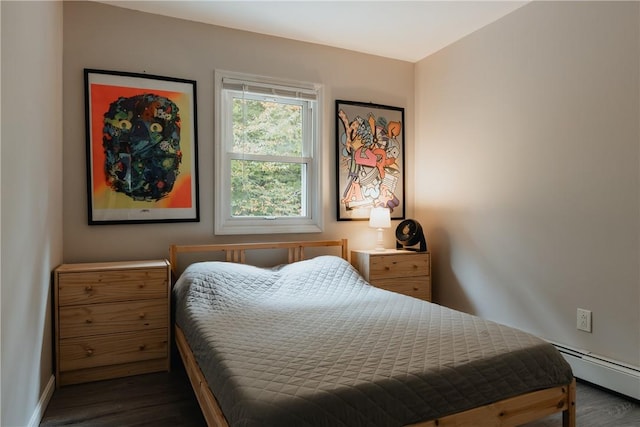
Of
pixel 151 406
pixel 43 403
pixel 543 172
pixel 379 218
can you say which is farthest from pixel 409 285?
pixel 43 403

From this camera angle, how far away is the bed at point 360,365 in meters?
1.33

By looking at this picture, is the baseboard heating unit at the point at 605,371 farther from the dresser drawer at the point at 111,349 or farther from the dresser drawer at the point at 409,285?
the dresser drawer at the point at 111,349

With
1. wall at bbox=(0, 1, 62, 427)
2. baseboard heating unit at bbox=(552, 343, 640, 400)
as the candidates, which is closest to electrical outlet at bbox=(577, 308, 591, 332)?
baseboard heating unit at bbox=(552, 343, 640, 400)

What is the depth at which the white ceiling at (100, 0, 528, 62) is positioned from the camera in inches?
111

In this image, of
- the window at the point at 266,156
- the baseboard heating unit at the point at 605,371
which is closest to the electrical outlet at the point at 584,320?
the baseboard heating unit at the point at 605,371

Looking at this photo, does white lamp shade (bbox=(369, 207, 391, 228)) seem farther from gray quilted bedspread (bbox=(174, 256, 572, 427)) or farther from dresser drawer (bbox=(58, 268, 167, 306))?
dresser drawer (bbox=(58, 268, 167, 306))

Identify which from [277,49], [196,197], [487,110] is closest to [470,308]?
[487,110]

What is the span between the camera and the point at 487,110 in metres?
3.15

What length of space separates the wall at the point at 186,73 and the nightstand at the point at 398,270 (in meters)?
0.39

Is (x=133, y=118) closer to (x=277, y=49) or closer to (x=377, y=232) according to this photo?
(x=277, y=49)

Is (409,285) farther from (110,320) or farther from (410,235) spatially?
(110,320)

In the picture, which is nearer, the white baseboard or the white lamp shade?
the white baseboard

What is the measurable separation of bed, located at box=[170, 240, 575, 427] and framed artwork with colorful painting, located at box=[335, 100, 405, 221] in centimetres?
130

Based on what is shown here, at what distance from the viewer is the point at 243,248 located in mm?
3145
